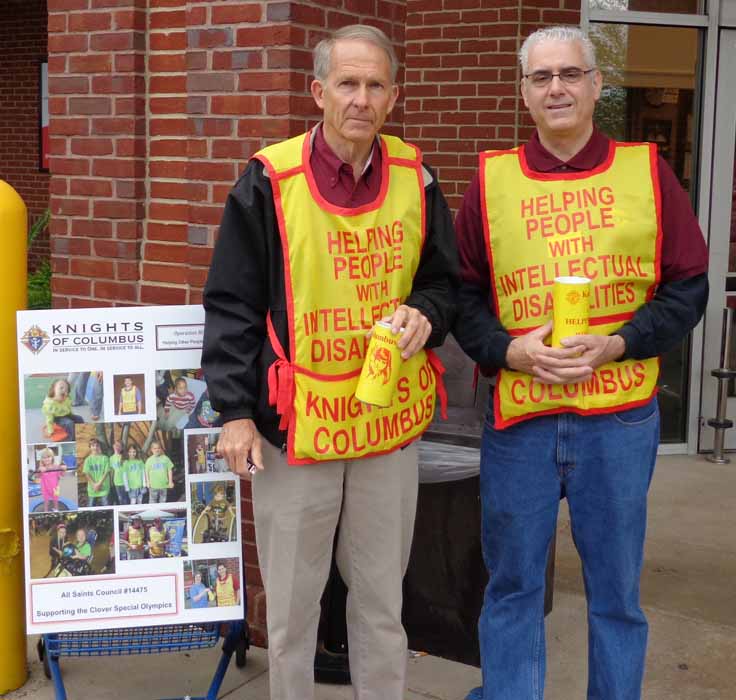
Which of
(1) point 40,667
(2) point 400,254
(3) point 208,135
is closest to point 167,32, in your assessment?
(3) point 208,135

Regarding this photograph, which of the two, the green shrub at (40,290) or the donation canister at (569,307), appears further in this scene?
the green shrub at (40,290)

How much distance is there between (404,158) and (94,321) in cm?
103

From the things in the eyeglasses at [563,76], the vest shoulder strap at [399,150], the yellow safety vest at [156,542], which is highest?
the eyeglasses at [563,76]

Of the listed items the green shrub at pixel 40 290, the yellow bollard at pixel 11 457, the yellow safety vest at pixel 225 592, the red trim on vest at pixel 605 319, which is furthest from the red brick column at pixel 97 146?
the green shrub at pixel 40 290

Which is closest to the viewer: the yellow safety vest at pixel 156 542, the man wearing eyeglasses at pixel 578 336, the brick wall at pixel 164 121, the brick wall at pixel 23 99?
the man wearing eyeglasses at pixel 578 336

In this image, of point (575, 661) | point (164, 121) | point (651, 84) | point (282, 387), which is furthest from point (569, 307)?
point (651, 84)

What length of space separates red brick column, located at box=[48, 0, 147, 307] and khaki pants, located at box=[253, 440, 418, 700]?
1.47 metres

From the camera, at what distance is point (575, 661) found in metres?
3.83

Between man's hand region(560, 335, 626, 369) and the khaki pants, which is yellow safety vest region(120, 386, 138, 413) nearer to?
the khaki pants

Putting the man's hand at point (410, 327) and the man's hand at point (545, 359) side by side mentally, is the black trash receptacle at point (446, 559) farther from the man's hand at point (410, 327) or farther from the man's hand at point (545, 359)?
the man's hand at point (410, 327)

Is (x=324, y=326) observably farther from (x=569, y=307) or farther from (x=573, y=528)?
(x=573, y=528)

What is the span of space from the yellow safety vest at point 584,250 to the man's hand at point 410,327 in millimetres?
315

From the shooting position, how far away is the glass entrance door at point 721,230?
645 centimetres

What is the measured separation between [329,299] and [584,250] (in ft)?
2.21
